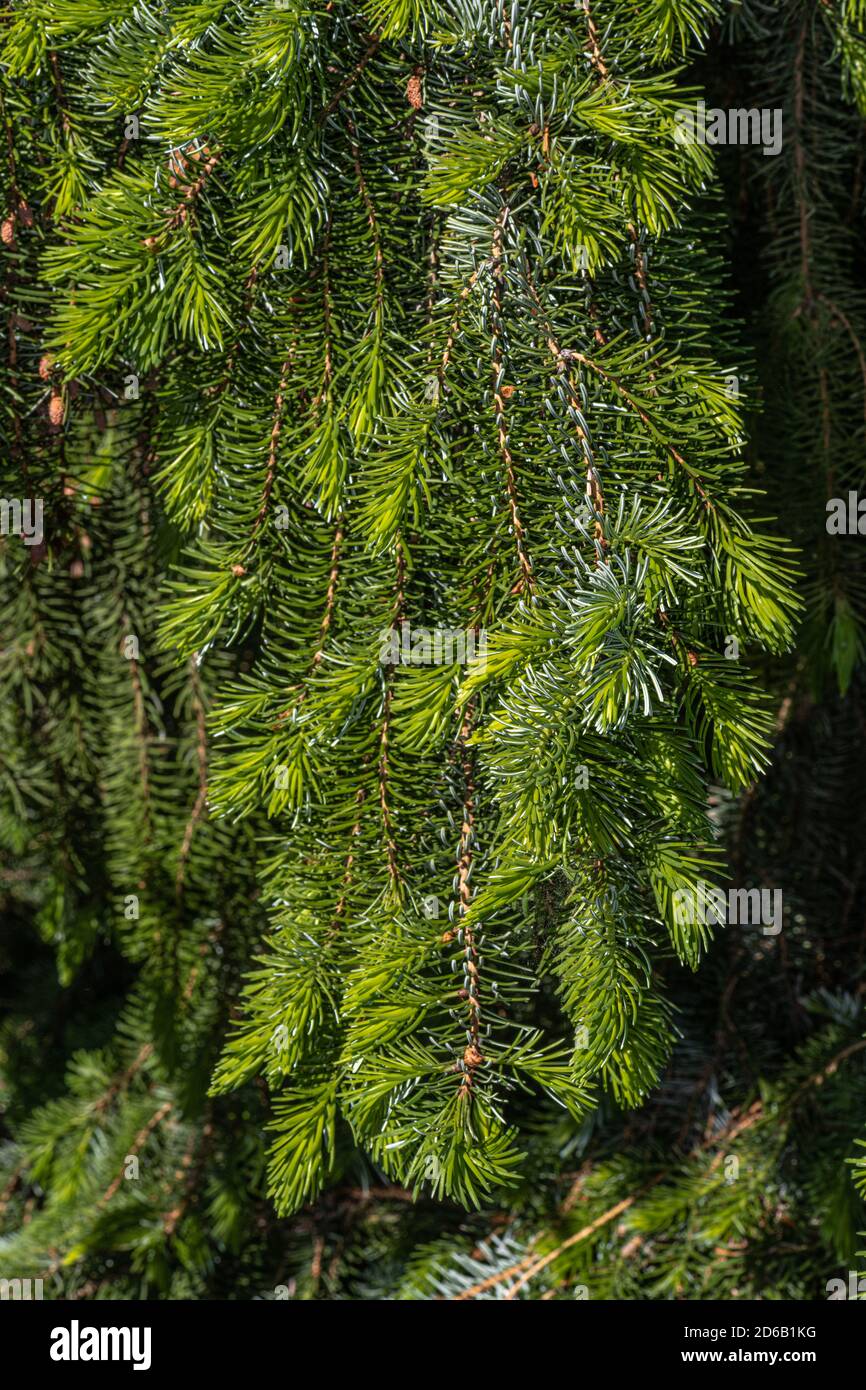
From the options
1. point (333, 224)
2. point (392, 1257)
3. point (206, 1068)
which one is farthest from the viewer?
point (392, 1257)

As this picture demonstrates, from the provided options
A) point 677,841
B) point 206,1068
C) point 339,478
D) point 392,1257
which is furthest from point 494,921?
point 392,1257

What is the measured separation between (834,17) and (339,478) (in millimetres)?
449

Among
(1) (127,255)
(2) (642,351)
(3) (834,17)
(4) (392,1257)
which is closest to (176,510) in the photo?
(1) (127,255)

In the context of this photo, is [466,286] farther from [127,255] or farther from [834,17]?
[834,17]

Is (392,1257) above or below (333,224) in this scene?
below

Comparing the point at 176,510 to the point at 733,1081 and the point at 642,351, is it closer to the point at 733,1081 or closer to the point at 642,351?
the point at 642,351

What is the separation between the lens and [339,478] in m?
0.54

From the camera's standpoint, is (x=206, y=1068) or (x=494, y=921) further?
(x=206, y=1068)

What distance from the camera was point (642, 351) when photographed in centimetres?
55

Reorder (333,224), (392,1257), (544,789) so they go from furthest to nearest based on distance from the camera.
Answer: (392,1257), (333,224), (544,789)

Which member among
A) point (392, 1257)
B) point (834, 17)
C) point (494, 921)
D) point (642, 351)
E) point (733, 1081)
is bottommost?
point (392, 1257)

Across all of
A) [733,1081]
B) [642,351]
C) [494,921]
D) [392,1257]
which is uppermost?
[642,351]

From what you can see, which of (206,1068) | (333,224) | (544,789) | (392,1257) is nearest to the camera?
(544,789)

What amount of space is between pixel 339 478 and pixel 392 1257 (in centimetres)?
85
